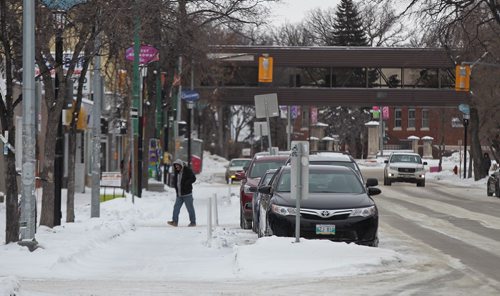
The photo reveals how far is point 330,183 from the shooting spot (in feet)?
55.8

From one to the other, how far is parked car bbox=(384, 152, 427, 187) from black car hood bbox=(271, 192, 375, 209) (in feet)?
112

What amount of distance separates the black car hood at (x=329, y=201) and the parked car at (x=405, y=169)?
33992 mm

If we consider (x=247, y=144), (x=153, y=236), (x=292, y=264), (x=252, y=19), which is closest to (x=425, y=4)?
(x=252, y=19)

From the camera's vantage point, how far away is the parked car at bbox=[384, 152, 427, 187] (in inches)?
1969

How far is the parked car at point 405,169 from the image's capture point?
1969 inches

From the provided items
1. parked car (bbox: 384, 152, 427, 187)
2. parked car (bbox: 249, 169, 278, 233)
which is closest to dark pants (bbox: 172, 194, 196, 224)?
parked car (bbox: 249, 169, 278, 233)

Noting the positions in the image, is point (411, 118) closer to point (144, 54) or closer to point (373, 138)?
point (373, 138)

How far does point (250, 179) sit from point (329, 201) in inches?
307

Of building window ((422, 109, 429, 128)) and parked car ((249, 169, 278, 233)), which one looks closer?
parked car ((249, 169, 278, 233))

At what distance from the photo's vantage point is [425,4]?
34.5 m

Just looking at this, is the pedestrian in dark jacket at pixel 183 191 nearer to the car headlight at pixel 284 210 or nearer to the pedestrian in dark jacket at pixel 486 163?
the car headlight at pixel 284 210

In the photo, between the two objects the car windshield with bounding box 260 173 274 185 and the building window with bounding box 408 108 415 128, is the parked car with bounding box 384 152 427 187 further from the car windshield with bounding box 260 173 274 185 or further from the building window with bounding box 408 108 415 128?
the building window with bounding box 408 108 415 128

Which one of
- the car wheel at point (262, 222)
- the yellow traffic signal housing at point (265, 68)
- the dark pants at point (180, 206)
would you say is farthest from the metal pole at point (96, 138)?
the yellow traffic signal housing at point (265, 68)

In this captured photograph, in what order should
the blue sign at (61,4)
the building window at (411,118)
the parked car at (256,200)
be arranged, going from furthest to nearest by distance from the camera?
the building window at (411,118) → the parked car at (256,200) → the blue sign at (61,4)
